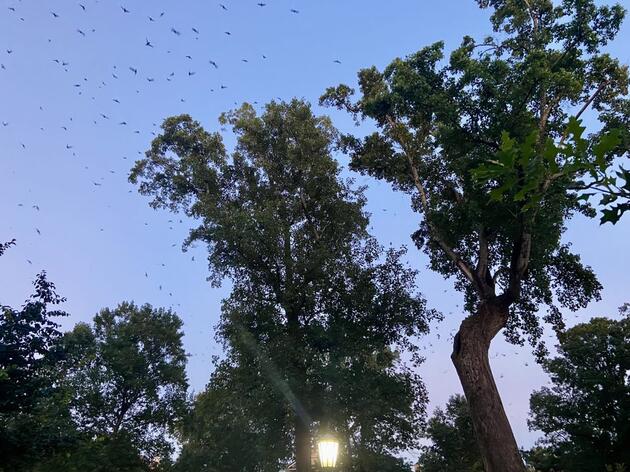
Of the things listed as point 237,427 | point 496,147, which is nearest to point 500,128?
point 496,147

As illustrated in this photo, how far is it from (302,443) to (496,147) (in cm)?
1337

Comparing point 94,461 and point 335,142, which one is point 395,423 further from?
point 94,461

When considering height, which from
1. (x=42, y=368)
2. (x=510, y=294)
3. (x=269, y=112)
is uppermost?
(x=269, y=112)

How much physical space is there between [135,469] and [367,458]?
13576mm

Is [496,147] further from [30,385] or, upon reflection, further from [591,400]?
[591,400]

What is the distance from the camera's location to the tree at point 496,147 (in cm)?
1176

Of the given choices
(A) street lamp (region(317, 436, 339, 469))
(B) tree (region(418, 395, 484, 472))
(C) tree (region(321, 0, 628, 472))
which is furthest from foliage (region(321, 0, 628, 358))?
(B) tree (region(418, 395, 484, 472))

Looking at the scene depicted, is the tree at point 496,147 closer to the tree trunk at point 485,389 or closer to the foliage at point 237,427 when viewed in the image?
the tree trunk at point 485,389

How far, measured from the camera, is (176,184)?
2066cm

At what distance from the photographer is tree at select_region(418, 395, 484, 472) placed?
1188 inches

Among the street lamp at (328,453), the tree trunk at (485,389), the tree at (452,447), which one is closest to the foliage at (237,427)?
the street lamp at (328,453)

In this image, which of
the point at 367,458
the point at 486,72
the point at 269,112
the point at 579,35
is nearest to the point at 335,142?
the point at 269,112

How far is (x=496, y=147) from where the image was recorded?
13094mm

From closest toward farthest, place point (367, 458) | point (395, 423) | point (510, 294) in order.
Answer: point (510, 294) < point (395, 423) < point (367, 458)
